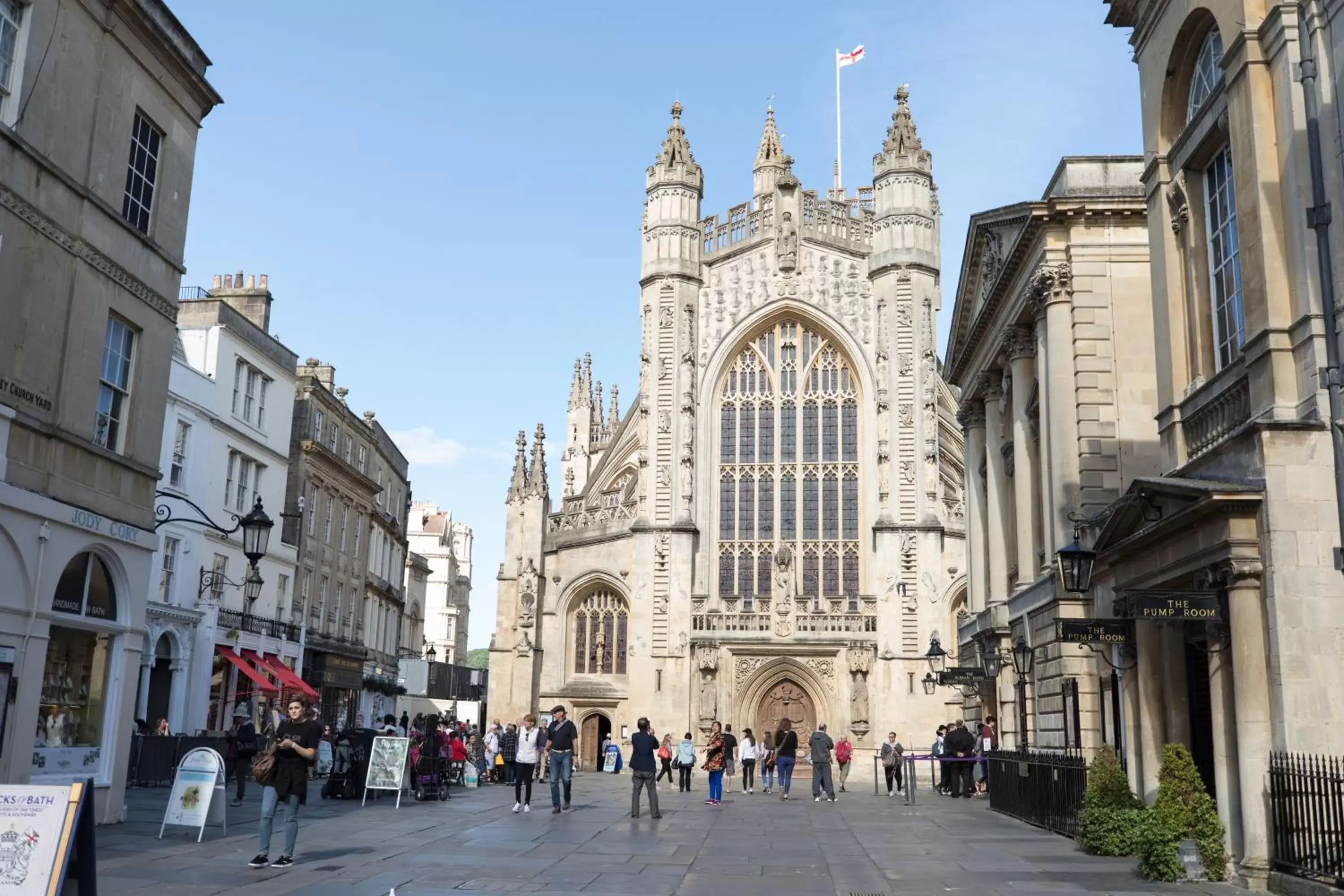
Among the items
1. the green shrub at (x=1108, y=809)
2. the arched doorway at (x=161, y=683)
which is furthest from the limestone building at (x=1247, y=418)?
the arched doorway at (x=161, y=683)

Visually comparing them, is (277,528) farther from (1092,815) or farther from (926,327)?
(1092,815)

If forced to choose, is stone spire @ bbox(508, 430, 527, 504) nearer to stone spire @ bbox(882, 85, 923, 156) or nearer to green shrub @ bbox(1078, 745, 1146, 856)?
stone spire @ bbox(882, 85, 923, 156)

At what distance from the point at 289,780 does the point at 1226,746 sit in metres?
9.18

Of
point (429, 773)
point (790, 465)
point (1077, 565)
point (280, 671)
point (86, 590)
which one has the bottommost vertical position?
point (429, 773)

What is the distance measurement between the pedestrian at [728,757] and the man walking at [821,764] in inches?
71.4

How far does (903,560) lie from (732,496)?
6.39m

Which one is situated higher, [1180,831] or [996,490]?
[996,490]

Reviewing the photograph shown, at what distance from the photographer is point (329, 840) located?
14555 millimetres

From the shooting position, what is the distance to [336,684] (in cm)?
4056

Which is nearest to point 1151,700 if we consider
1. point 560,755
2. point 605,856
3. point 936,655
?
point 605,856

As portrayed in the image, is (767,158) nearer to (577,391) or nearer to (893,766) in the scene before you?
(577,391)

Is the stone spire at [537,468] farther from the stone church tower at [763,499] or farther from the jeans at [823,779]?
the jeans at [823,779]

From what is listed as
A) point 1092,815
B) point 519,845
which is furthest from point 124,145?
point 1092,815

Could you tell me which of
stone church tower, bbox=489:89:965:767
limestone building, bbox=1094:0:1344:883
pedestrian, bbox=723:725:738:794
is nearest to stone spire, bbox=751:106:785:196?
stone church tower, bbox=489:89:965:767
